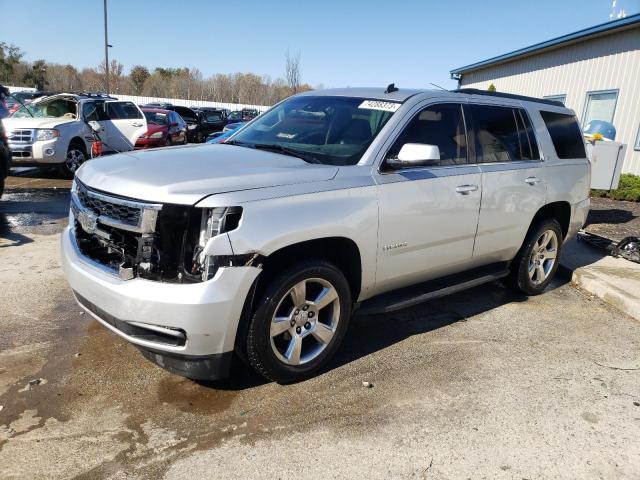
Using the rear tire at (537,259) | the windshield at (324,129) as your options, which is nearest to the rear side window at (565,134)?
the rear tire at (537,259)

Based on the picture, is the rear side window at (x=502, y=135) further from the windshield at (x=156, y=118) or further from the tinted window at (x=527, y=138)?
the windshield at (x=156, y=118)

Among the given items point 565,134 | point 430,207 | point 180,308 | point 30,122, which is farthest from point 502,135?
point 30,122

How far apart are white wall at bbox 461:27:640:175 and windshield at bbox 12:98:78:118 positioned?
13386 mm

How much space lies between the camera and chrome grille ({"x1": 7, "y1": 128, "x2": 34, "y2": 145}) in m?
10.9

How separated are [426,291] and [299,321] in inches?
48.7

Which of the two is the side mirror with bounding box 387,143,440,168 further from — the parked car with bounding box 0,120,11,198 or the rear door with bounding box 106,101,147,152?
the rear door with bounding box 106,101,147,152

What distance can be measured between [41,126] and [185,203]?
10048mm

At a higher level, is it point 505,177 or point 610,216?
point 505,177

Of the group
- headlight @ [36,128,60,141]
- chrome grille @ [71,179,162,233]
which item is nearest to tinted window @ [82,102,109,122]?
headlight @ [36,128,60,141]

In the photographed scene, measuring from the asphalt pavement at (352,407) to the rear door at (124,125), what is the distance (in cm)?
925

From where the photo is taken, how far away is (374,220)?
347cm

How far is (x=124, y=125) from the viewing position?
1348cm

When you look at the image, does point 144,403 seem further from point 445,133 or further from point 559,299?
point 559,299

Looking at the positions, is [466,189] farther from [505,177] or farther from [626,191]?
[626,191]
